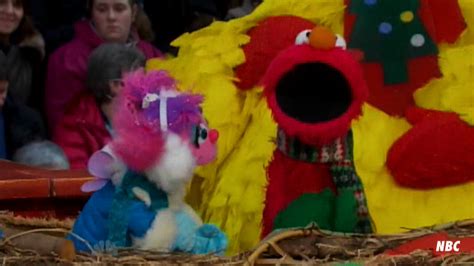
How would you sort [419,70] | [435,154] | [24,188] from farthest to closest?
[24,188]
[419,70]
[435,154]

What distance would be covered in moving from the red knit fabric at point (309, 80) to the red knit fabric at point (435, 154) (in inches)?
9.5

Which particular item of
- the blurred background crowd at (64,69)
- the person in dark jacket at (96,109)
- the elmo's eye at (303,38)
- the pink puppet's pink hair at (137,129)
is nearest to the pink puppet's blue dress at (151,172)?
the pink puppet's pink hair at (137,129)

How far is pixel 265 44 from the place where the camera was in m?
2.62

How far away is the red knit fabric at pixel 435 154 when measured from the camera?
7.94 feet

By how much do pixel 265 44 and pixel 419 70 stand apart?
0.34 meters

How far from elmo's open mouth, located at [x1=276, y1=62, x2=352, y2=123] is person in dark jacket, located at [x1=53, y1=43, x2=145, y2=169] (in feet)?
3.11

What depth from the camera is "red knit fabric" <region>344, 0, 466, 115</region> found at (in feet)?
8.36

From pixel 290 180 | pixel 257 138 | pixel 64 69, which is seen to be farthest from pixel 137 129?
pixel 64 69

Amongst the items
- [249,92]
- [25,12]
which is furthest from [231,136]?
[25,12]

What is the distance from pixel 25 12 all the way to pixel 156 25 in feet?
2.06

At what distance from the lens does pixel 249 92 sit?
2.63m

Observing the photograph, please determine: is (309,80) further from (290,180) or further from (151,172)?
(151,172)

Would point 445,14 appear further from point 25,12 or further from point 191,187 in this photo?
point 25,12

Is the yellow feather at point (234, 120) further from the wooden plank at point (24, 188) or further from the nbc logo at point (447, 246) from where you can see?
the nbc logo at point (447, 246)
